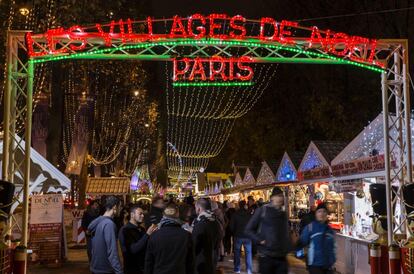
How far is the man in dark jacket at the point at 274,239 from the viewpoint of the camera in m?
7.02

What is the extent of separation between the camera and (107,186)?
2902 centimetres

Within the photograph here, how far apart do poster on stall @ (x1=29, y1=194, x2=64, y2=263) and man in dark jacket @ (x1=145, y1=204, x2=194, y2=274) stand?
1028cm

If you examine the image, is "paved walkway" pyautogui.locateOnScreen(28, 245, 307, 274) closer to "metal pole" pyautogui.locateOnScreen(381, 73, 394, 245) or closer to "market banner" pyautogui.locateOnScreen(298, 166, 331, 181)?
"market banner" pyautogui.locateOnScreen(298, 166, 331, 181)

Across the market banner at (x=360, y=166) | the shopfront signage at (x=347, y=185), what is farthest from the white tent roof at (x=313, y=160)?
the shopfront signage at (x=347, y=185)

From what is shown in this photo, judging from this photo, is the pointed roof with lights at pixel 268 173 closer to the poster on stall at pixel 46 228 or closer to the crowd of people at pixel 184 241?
the poster on stall at pixel 46 228

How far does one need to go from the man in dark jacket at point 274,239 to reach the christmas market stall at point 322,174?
32.3 feet

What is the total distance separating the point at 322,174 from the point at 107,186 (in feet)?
47.5

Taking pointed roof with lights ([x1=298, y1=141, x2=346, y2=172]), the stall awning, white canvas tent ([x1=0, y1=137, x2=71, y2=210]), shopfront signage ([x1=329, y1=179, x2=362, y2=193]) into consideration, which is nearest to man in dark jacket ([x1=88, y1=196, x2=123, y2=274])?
white canvas tent ([x1=0, y1=137, x2=71, y2=210])

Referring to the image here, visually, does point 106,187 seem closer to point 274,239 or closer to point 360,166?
point 360,166

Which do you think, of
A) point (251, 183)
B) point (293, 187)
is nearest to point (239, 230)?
point (293, 187)

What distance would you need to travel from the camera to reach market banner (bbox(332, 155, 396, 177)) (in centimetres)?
1271

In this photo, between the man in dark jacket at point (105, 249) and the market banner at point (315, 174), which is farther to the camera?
the market banner at point (315, 174)

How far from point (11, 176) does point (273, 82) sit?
78.1ft

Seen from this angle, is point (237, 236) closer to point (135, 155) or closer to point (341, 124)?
point (341, 124)
